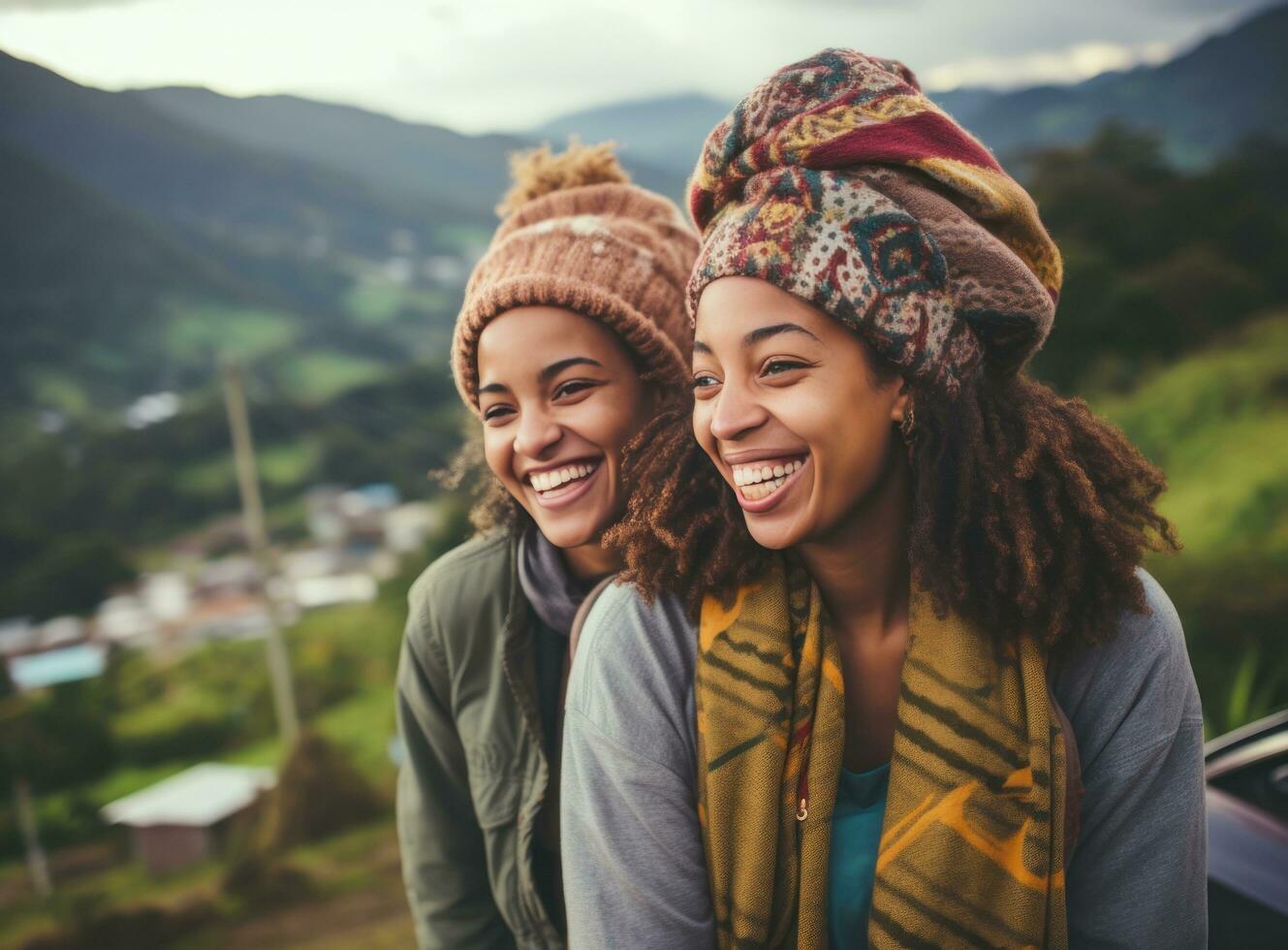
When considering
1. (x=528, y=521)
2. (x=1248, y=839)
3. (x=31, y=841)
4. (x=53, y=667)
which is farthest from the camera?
(x=53, y=667)

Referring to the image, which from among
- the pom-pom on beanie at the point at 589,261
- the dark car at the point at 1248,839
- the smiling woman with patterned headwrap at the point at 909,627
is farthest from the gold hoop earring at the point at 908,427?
the dark car at the point at 1248,839

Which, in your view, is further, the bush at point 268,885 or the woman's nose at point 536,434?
the bush at point 268,885

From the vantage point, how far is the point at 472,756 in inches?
81.9

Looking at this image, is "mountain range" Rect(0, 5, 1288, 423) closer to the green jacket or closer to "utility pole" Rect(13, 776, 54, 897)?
"utility pole" Rect(13, 776, 54, 897)

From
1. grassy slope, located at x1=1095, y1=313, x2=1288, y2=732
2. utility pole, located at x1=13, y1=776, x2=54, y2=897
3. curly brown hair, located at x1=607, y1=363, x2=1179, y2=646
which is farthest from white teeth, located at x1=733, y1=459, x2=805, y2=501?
utility pole, located at x1=13, y1=776, x2=54, y2=897

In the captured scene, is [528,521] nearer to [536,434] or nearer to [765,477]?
[536,434]

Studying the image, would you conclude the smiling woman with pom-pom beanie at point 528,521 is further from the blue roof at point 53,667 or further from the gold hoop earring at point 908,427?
the blue roof at point 53,667

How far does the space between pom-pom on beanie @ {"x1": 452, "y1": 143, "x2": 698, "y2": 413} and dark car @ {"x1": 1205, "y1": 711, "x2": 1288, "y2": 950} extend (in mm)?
1541

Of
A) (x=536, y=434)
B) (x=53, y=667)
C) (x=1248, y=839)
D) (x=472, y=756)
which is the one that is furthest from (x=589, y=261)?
(x=53, y=667)

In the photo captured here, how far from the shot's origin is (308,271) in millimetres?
43750

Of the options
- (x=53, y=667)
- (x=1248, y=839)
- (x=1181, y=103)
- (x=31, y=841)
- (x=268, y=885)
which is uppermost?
(x=1181, y=103)

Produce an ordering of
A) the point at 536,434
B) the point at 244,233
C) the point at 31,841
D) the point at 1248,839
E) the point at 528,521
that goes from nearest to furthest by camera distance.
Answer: the point at 536,434 → the point at 1248,839 → the point at 528,521 → the point at 31,841 → the point at 244,233

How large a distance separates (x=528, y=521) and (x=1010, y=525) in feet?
3.60

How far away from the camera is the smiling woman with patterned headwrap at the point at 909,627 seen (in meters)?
1.40
